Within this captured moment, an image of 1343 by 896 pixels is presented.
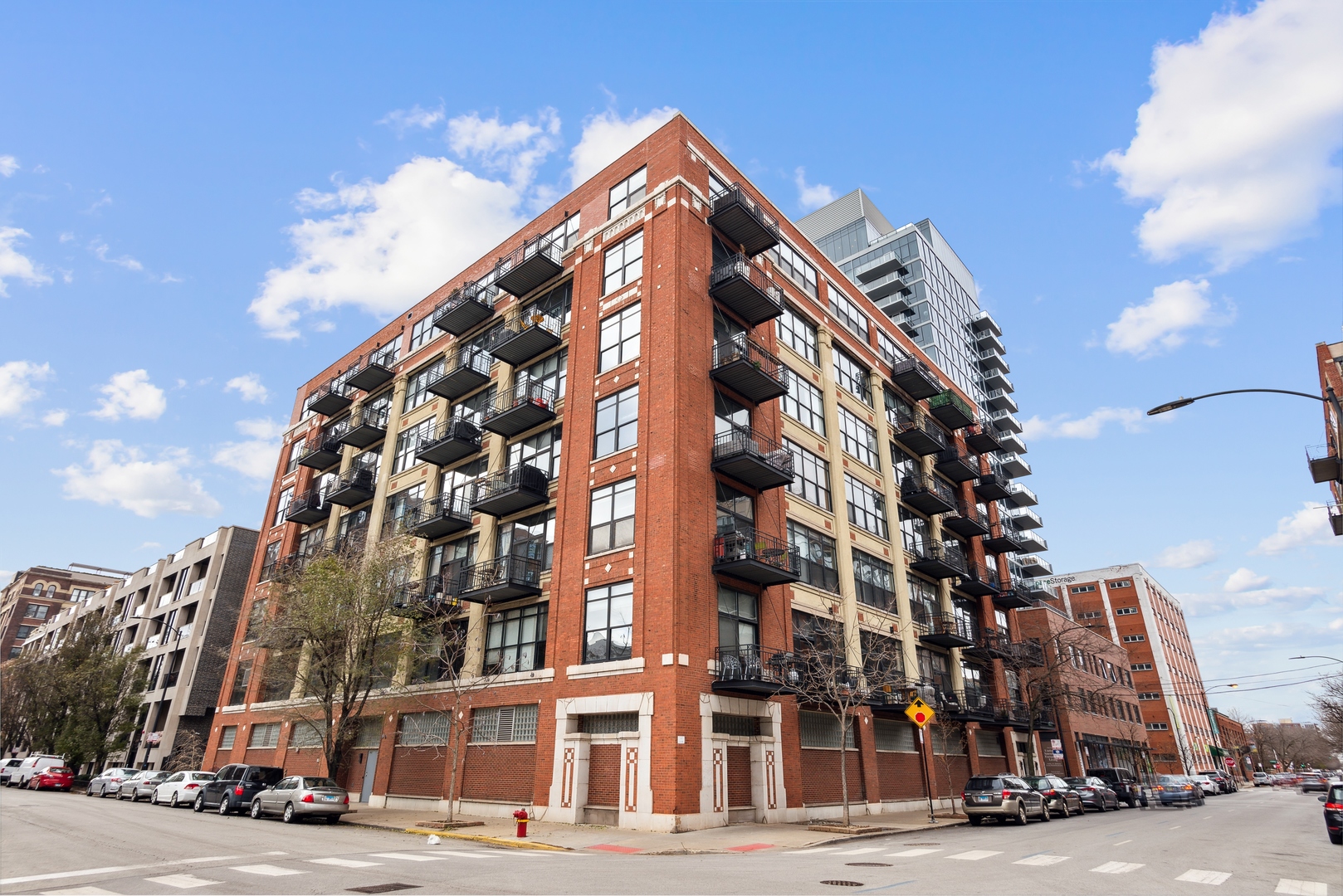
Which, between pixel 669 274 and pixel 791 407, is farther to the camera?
pixel 791 407

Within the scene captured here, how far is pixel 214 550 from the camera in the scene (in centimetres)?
5716

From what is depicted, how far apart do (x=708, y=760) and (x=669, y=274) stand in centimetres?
1610

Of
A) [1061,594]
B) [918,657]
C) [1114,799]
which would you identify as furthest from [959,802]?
[1061,594]

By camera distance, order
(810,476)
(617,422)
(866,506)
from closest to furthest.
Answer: (617,422), (810,476), (866,506)

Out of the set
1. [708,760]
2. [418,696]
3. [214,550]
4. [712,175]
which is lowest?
[708,760]

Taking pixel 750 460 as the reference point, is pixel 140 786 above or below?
below

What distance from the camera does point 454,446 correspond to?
106ft

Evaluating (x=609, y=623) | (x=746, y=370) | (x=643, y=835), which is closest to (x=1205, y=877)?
(x=643, y=835)

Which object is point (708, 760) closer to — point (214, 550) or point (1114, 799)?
point (1114, 799)

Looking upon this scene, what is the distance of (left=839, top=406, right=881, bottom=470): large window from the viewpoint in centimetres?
3509

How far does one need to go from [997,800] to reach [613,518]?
1554cm

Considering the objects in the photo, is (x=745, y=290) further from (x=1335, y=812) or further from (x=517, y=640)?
(x=1335, y=812)

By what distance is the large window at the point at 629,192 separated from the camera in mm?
30406

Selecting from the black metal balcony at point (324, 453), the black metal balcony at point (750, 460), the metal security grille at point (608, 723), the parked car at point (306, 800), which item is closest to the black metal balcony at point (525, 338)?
the black metal balcony at point (750, 460)
